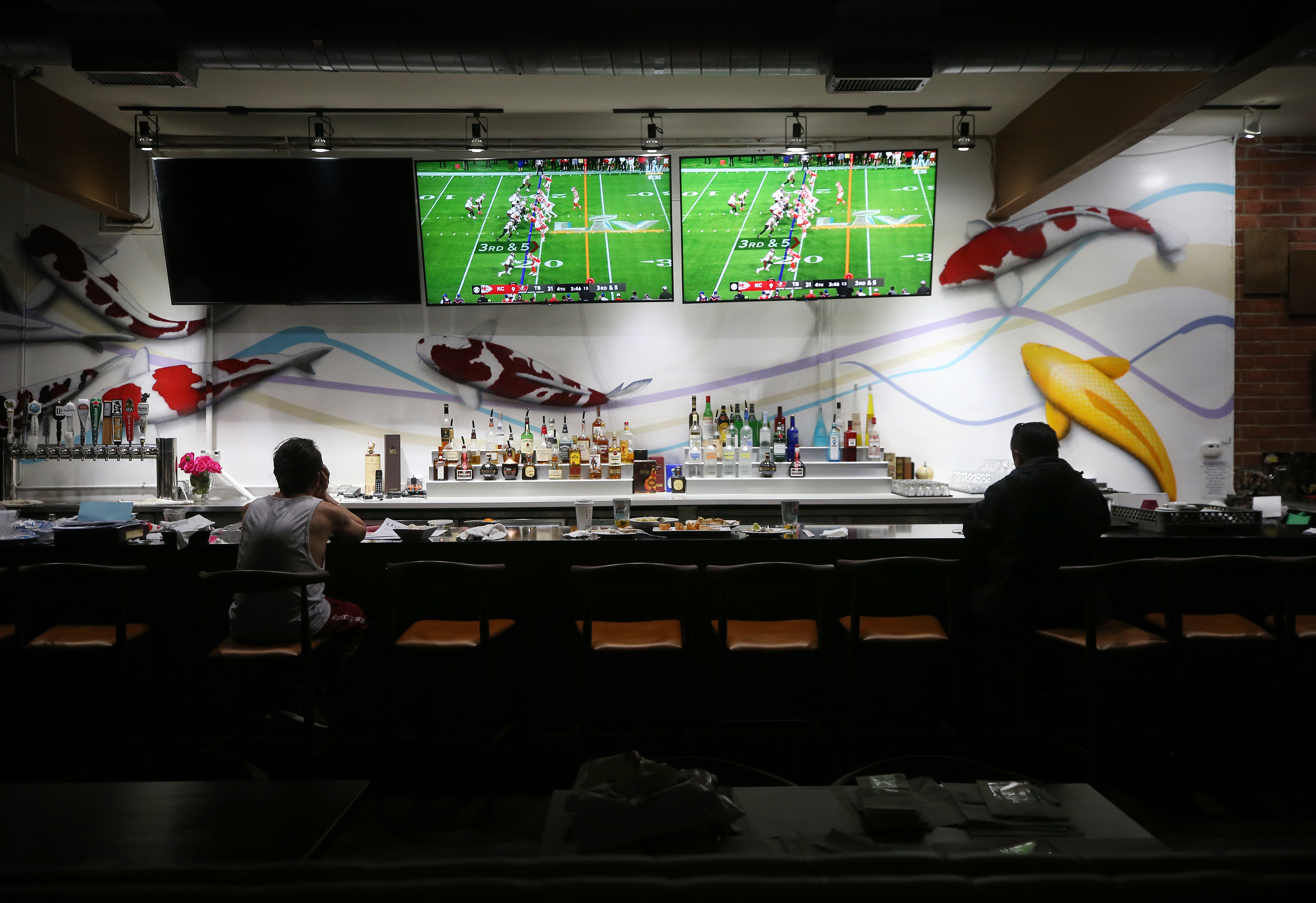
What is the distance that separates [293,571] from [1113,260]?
589 cm

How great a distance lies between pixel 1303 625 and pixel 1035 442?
4.22ft

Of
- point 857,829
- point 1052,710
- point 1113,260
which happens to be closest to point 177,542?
point 857,829

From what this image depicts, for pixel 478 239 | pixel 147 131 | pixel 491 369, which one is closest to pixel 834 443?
pixel 491 369

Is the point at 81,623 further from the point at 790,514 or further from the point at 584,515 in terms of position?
the point at 790,514

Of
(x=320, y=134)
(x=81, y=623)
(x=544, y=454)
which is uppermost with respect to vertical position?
(x=320, y=134)

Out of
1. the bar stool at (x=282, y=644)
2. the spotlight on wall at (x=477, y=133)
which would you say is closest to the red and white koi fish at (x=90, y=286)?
the spotlight on wall at (x=477, y=133)

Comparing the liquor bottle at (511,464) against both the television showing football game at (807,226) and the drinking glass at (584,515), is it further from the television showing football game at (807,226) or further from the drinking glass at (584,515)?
the drinking glass at (584,515)

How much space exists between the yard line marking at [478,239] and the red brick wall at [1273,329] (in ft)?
17.7

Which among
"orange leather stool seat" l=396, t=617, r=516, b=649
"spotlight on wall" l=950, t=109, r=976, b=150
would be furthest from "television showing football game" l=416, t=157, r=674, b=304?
"orange leather stool seat" l=396, t=617, r=516, b=649

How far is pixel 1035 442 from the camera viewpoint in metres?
3.10

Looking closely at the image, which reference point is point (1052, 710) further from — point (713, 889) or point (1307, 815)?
point (713, 889)

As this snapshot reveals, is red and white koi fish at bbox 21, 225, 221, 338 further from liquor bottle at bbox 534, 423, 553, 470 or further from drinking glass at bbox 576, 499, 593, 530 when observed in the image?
drinking glass at bbox 576, 499, 593, 530

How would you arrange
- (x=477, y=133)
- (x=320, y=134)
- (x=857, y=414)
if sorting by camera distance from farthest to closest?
(x=857, y=414) < (x=477, y=133) < (x=320, y=134)

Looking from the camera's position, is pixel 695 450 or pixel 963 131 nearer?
pixel 963 131
